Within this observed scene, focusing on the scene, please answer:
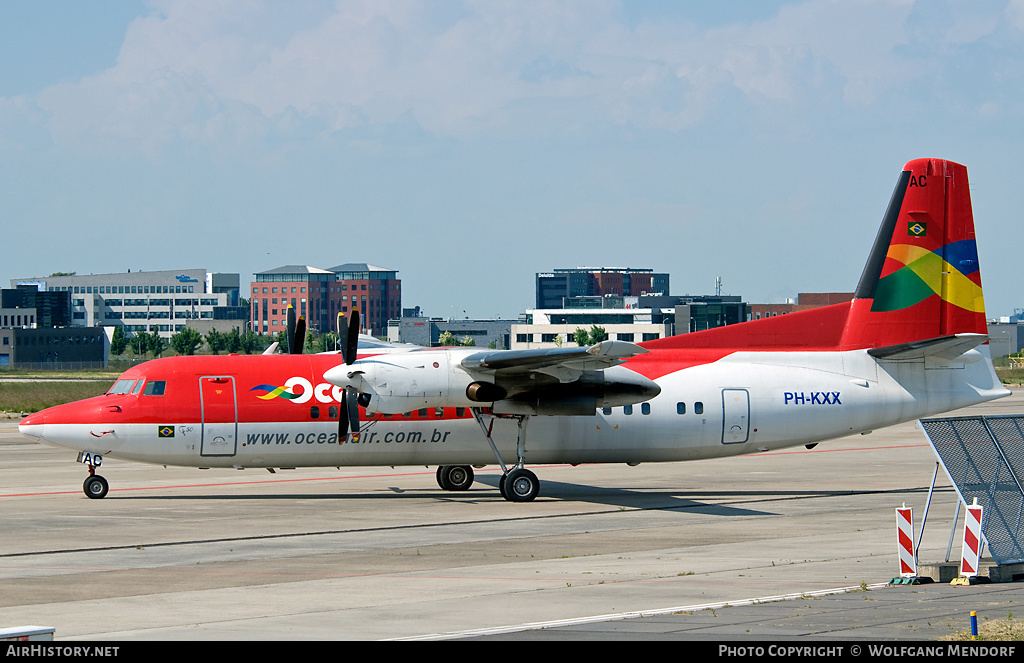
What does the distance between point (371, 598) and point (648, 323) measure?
166683 millimetres

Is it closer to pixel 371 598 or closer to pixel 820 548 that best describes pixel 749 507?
pixel 820 548

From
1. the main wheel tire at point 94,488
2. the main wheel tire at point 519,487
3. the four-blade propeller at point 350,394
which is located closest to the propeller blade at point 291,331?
the four-blade propeller at point 350,394

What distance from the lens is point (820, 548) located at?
1820 centimetres

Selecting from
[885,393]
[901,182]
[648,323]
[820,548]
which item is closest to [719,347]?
[885,393]

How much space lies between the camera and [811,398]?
87.4 feet

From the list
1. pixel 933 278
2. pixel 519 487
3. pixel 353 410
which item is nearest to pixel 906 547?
pixel 519 487

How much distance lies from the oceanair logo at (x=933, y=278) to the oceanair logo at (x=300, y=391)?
1337cm

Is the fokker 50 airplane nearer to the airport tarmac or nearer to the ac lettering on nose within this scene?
the ac lettering on nose

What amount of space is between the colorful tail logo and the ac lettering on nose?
37.5ft

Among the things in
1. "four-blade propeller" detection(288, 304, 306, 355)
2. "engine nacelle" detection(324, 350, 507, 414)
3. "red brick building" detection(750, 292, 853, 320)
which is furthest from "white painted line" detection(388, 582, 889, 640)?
"red brick building" detection(750, 292, 853, 320)

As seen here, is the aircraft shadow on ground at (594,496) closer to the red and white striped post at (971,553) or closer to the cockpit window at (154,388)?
the cockpit window at (154,388)

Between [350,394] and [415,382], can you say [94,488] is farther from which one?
[415,382]

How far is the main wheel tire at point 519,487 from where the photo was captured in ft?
82.6

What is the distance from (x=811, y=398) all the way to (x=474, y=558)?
12.0m
